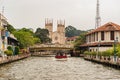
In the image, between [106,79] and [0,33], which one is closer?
[106,79]

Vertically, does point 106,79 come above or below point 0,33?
below

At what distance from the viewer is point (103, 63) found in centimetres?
5916

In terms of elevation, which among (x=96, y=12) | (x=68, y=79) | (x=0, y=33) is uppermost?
(x=96, y=12)

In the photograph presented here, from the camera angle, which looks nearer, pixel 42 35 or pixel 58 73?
pixel 58 73

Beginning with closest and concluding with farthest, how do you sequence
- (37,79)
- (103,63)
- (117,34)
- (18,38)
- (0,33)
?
(37,79), (103,63), (0,33), (117,34), (18,38)

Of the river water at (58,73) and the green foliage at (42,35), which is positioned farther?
the green foliage at (42,35)

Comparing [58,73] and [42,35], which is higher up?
[42,35]

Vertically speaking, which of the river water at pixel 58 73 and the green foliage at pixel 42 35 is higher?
the green foliage at pixel 42 35

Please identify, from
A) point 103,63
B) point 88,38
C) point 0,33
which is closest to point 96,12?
point 88,38

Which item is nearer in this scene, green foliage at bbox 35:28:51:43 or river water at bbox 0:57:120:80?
river water at bbox 0:57:120:80

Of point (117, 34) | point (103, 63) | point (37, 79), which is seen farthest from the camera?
point (117, 34)

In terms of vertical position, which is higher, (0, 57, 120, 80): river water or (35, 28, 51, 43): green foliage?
(35, 28, 51, 43): green foliage

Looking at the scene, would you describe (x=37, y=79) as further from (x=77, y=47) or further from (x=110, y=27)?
(x=77, y=47)

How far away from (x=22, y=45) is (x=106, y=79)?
79.3m
